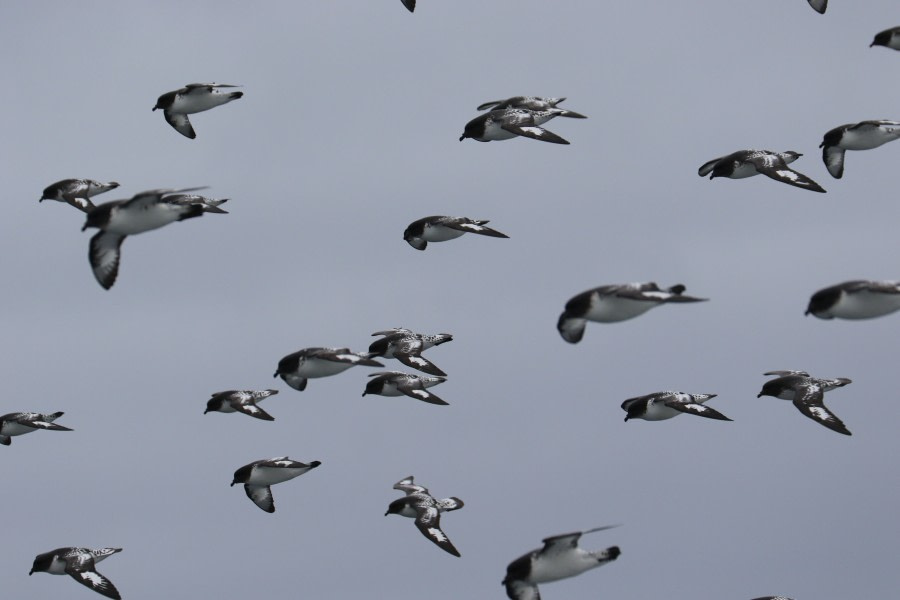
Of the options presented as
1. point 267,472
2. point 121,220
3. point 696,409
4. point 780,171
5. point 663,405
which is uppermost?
point 780,171

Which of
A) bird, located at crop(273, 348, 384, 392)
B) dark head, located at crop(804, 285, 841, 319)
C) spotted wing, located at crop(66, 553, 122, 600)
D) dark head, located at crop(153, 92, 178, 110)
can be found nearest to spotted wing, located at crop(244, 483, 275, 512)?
spotted wing, located at crop(66, 553, 122, 600)

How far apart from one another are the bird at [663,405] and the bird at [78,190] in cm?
1313

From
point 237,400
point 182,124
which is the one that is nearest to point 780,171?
point 237,400

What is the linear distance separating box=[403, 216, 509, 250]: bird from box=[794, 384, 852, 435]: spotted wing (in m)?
7.68

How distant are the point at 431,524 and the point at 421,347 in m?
4.72

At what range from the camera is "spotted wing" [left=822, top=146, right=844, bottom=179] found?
41188 millimetres

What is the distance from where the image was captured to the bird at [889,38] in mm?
36062

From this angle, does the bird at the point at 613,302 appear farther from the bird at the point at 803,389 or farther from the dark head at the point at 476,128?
the dark head at the point at 476,128

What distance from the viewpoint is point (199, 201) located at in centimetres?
3347

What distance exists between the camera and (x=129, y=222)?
103ft

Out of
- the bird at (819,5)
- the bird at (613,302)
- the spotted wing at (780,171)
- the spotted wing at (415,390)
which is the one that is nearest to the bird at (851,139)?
the spotted wing at (780,171)

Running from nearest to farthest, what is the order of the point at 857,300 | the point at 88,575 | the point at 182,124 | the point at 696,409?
the point at 857,300
the point at 696,409
the point at 88,575
the point at 182,124

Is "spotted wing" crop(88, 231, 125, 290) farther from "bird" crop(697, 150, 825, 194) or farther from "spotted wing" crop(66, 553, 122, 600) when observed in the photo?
"bird" crop(697, 150, 825, 194)

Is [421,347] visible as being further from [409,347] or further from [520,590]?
[520,590]
